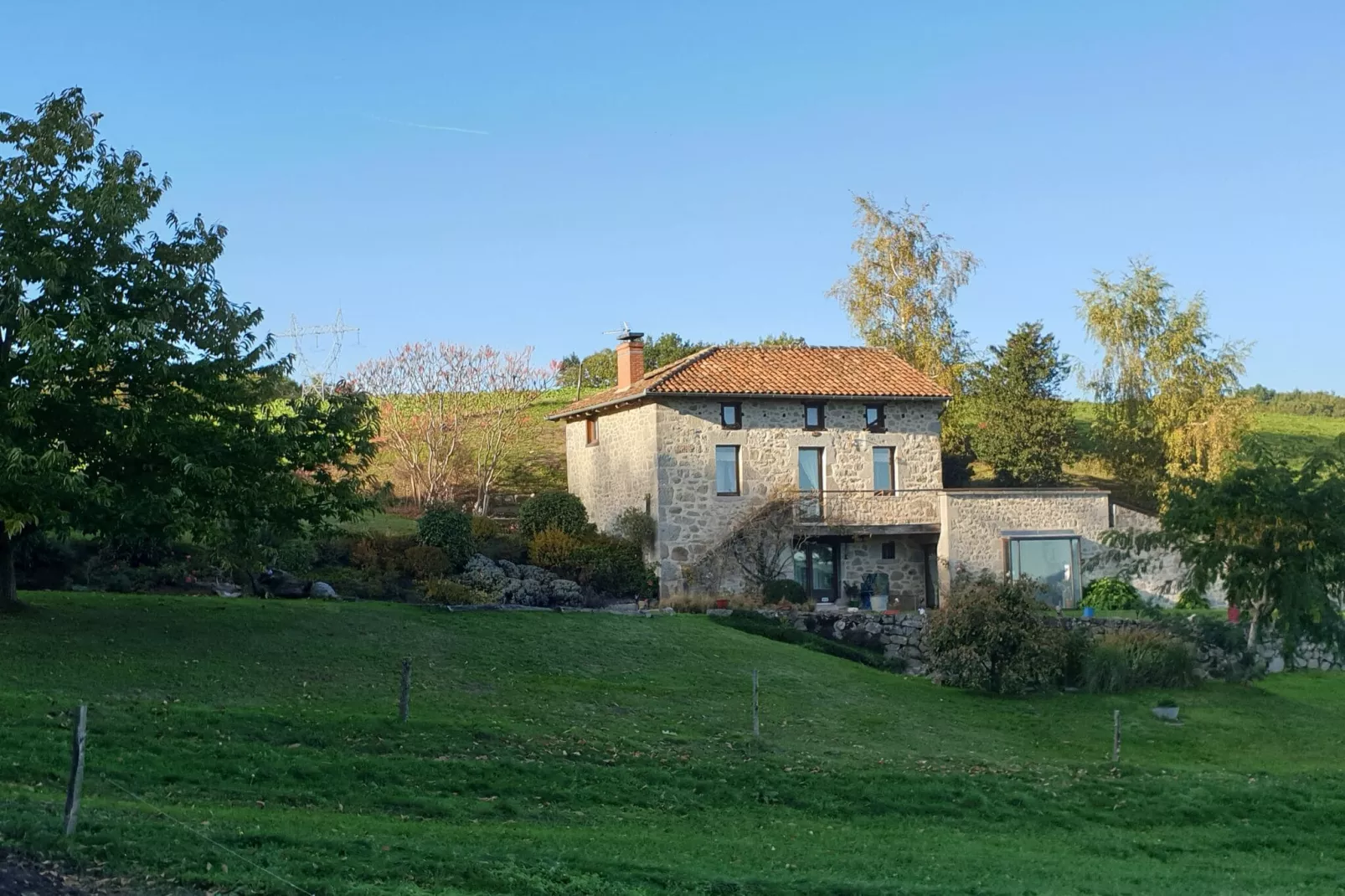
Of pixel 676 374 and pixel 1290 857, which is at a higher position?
pixel 676 374

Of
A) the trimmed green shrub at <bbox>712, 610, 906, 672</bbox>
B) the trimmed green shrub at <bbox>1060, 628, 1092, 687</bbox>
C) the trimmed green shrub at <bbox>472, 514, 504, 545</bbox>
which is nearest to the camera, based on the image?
the trimmed green shrub at <bbox>1060, 628, 1092, 687</bbox>

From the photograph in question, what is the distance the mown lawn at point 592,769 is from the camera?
10.5m

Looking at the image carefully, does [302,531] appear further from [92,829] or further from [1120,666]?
[1120,666]

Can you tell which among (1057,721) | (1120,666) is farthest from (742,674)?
(1120,666)

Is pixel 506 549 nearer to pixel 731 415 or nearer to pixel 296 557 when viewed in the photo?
pixel 296 557

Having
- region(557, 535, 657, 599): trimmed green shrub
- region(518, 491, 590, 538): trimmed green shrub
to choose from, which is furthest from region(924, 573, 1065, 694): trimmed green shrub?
region(518, 491, 590, 538): trimmed green shrub

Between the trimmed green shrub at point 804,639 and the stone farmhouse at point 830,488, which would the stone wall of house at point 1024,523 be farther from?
the trimmed green shrub at point 804,639

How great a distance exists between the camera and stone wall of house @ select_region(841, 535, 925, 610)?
36406mm

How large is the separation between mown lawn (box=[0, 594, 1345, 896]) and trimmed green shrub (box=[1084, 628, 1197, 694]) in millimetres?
859

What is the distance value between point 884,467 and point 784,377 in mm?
3881

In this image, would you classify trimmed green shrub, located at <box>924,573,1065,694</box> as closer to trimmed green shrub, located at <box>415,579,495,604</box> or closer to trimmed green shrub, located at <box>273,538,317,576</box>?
trimmed green shrub, located at <box>415,579,495,604</box>

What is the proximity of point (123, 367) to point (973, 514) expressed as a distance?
23.5m

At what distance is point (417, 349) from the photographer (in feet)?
147

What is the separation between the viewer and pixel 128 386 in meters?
19.9
